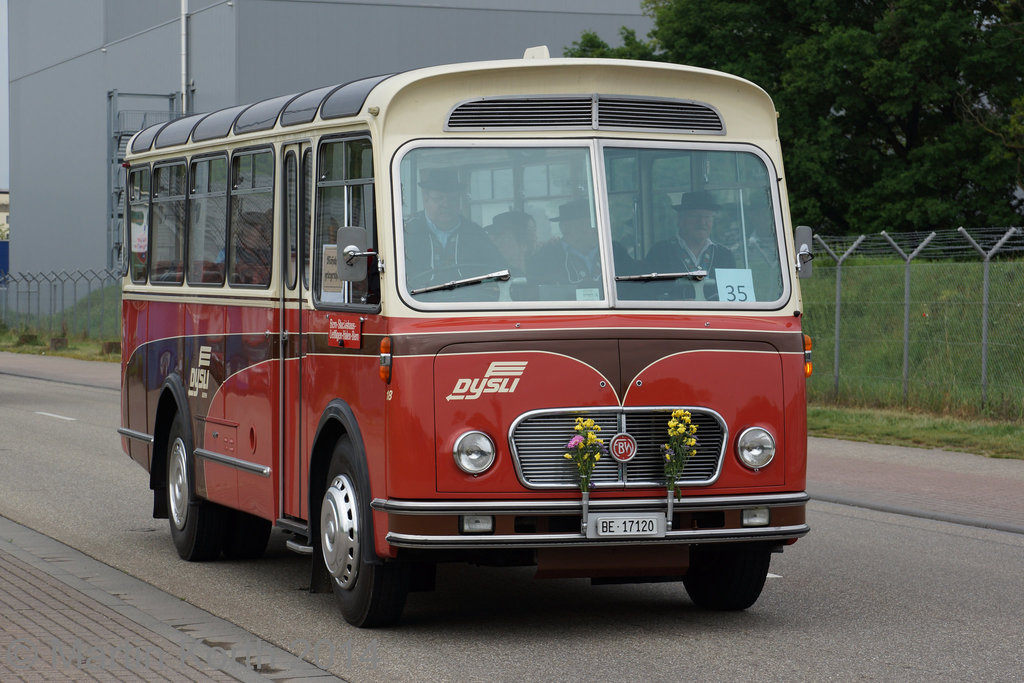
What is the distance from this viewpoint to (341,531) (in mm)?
8242

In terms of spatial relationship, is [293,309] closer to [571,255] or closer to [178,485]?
[571,255]

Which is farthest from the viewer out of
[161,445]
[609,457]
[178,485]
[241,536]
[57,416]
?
[57,416]

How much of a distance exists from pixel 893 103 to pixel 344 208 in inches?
1253

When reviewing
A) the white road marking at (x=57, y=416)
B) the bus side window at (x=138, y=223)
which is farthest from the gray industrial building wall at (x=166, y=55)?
the bus side window at (x=138, y=223)

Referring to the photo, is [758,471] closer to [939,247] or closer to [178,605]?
[178,605]

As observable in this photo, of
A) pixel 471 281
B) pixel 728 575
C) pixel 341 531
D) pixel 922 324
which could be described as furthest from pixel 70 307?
pixel 471 281

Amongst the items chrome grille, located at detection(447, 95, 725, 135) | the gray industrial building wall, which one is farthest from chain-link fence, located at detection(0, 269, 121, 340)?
chrome grille, located at detection(447, 95, 725, 135)

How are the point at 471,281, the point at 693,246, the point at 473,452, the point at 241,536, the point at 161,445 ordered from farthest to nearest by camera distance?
the point at 161,445 < the point at 241,536 < the point at 693,246 < the point at 471,281 < the point at 473,452

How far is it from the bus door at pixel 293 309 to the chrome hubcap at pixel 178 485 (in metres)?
1.77

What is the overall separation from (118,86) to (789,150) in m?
27.5

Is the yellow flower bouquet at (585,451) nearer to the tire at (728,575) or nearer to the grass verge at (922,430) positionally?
the tire at (728,575)

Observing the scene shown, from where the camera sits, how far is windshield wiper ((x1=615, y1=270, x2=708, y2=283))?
8125 millimetres

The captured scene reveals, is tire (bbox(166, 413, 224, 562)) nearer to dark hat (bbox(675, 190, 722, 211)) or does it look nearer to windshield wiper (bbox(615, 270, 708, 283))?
windshield wiper (bbox(615, 270, 708, 283))

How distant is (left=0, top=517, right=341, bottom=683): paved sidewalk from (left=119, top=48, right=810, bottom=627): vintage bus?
0.74 metres
